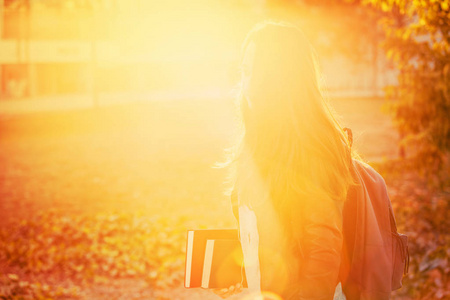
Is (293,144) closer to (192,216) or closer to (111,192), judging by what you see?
(192,216)

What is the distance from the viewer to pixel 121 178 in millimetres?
12414

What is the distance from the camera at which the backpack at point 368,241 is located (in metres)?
1.94

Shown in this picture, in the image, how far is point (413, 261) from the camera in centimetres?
607

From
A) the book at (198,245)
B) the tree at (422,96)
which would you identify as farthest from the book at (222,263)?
the tree at (422,96)

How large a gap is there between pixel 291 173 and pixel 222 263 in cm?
59

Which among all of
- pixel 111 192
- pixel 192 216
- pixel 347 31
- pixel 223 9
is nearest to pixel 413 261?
pixel 192 216

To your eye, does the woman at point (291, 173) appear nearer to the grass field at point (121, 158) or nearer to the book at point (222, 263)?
the book at point (222, 263)

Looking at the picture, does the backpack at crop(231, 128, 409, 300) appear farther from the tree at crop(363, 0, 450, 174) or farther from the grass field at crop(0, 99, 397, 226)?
the tree at crop(363, 0, 450, 174)

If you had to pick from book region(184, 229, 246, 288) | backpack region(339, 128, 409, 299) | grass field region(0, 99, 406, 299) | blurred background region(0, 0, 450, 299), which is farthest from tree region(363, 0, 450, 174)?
book region(184, 229, 246, 288)

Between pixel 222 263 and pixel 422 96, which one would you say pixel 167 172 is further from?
pixel 222 263

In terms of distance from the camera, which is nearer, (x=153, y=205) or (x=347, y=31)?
(x=153, y=205)

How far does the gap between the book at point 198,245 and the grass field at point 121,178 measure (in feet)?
2.47

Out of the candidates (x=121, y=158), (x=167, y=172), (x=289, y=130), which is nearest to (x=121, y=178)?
(x=167, y=172)

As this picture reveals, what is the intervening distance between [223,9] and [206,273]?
44.4 m
